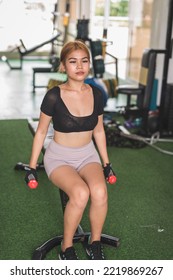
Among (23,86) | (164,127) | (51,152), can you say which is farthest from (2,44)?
(51,152)

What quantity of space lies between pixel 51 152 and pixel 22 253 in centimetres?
56

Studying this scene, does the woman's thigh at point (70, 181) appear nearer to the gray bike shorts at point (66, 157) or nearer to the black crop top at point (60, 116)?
the gray bike shorts at point (66, 157)

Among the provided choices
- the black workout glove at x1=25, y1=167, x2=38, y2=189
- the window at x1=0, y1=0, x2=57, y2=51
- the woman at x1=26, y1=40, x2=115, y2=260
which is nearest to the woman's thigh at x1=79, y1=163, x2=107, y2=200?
the woman at x1=26, y1=40, x2=115, y2=260

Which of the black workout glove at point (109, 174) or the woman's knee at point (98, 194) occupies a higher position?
the black workout glove at point (109, 174)

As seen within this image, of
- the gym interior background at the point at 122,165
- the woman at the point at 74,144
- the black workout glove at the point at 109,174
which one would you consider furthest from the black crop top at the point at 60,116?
the gym interior background at the point at 122,165

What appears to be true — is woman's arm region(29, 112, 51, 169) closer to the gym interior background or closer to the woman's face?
the woman's face

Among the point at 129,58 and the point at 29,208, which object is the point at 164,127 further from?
the point at 129,58

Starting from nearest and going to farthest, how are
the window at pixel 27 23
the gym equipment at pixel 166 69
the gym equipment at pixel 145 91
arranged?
the gym equipment at pixel 166 69
the gym equipment at pixel 145 91
the window at pixel 27 23

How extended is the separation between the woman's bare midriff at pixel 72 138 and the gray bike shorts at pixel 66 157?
0.06 feet

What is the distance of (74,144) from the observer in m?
1.87

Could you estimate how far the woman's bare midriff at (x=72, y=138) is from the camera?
1853 millimetres

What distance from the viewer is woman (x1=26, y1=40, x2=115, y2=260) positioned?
1772 millimetres

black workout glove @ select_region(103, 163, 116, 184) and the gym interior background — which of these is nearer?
black workout glove @ select_region(103, 163, 116, 184)

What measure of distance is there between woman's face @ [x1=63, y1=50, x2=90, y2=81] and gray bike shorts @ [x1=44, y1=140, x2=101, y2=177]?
347 millimetres
